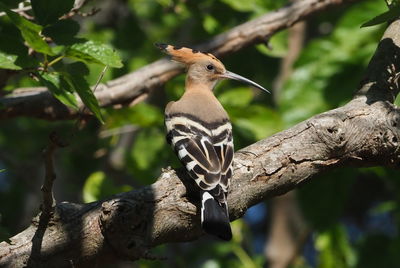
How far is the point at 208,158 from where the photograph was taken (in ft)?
11.2

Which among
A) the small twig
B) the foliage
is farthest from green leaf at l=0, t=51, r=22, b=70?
the small twig

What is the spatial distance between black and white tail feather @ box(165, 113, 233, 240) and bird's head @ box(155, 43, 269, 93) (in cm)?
56

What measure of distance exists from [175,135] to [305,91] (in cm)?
121

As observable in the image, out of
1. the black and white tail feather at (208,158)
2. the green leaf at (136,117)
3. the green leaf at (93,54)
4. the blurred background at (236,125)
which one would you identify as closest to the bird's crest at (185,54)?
the blurred background at (236,125)

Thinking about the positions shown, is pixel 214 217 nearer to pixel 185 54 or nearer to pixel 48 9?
pixel 48 9

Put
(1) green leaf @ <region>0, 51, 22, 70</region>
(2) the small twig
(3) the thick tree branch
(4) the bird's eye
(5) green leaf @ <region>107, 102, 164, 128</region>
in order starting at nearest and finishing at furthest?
(2) the small twig
(1) green leaf @ <region>0, 51, 22, 70</region>
(3) the thick tree branch
(5) green leaf @ <region>107, 102, 164, 128</region>
(4) the bird's eye

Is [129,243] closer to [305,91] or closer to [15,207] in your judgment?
[305,91]

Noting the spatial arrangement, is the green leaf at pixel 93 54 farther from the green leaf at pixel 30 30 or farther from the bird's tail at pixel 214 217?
the bird's tail at pixel 214 217

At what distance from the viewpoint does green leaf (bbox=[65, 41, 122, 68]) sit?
2.89 metres

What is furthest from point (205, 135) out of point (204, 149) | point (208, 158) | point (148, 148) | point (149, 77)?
point (148, 148)

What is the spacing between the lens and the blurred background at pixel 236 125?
4.62 m

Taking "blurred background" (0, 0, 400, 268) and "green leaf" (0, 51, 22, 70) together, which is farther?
"blurred background" (0, 0, 400, 268)

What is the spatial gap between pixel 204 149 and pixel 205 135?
17 centimetres

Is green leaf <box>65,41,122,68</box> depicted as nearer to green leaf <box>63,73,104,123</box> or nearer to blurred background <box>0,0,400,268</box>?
green leaf <box>63,73,104,123</box>
